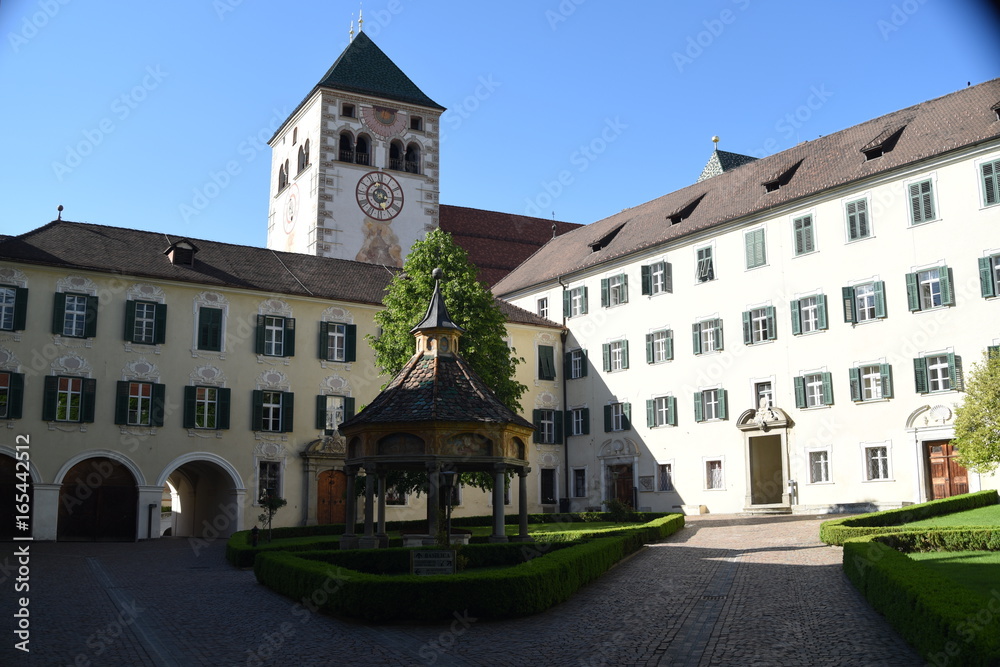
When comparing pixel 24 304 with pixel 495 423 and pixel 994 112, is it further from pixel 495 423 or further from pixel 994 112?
pixel 994 112

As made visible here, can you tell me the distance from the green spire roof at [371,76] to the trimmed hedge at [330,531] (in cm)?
2792

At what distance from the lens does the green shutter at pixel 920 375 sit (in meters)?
31.9

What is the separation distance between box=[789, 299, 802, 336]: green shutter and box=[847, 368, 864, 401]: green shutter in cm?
280

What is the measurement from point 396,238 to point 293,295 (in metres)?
17.5

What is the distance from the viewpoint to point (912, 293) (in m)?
32.5

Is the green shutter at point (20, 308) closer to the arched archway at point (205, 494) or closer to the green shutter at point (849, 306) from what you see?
the arched archway at point (205, 494)

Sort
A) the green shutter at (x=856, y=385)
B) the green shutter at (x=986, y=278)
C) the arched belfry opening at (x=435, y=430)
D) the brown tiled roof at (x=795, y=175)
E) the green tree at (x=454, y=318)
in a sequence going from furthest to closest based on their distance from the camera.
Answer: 1. the green shutter at (x=856, y=385)
2. the brown tiled roof at (x=795, y=175)
3. the green tree at (x=454, y=318)
4. the green shutter at (x=986, y=278)
5. the arched belfry opening at (x=435, y=430)

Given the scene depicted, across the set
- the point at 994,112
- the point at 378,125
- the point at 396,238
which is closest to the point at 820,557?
the point at 994,112

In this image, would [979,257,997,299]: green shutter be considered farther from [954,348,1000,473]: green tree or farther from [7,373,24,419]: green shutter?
[7,373,24,419]: green shutter

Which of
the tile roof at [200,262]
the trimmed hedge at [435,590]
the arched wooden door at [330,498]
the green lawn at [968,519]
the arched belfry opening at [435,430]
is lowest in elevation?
the trimmed hedge at [435,590]

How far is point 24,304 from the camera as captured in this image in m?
33.9

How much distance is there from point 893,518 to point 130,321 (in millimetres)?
26455

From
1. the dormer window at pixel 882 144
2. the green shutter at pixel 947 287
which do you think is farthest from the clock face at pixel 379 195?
the green shutter at pixel 947 287

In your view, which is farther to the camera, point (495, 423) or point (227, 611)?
point (495, 423)
